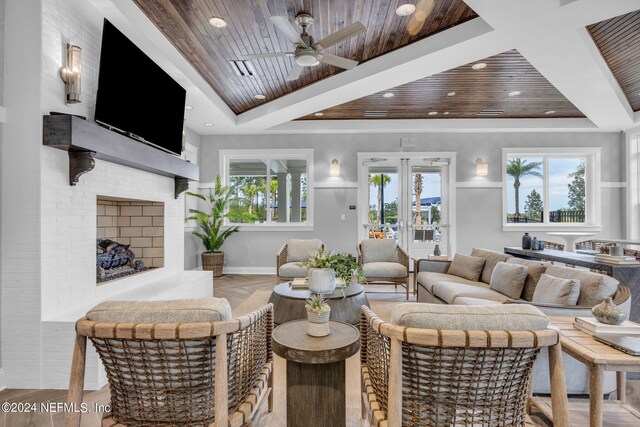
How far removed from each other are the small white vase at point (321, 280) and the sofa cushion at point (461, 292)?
1162 mm

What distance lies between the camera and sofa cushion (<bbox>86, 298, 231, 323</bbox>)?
1.22 m

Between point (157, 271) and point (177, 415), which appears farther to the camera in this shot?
point (157, 271)

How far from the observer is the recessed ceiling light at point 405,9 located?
2.95m

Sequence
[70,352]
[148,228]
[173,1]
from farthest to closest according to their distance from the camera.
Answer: [148,228] < [173,1] < [70,352]

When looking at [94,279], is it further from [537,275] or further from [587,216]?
[587,216]

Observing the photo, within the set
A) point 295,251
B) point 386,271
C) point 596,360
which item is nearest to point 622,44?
point 386,271

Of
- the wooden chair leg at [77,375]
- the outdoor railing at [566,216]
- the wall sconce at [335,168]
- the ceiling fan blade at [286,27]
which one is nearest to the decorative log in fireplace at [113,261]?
the wooden chair leg at [77,375]

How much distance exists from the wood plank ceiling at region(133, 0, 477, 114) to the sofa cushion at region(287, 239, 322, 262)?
2372 mm

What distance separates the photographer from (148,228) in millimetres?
4137

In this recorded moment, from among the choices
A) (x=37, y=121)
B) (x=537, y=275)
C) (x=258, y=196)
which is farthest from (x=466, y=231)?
(x=37, y=121)

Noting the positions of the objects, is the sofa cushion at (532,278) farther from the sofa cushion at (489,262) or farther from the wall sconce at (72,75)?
the wall sconce at (72,75)

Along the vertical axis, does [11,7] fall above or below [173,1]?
below

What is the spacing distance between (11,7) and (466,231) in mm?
6750

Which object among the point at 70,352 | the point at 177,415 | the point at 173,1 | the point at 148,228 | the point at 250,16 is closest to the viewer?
the point at 177,415
